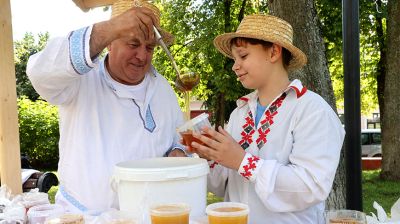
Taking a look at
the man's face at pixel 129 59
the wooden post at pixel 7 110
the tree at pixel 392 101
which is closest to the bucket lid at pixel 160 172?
the man's face at pixel 129 59

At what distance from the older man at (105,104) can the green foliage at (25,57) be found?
24.1m

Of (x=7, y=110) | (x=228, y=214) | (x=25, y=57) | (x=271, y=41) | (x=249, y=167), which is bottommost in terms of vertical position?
(x=228, y=214)

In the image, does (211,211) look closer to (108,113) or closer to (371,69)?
(108,113)

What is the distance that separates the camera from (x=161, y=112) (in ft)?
7.70

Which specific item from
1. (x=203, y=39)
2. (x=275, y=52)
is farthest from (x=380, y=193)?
(x=275, y=52)

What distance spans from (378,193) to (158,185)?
7113 millimetres

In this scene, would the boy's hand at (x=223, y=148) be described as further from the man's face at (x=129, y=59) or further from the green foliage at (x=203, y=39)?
the green foliage at (x=203, y=39)

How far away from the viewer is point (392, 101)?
849 cm

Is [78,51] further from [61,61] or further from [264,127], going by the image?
[264,127]

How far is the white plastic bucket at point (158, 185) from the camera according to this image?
1559 millimetres

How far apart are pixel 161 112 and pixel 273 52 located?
741 mm

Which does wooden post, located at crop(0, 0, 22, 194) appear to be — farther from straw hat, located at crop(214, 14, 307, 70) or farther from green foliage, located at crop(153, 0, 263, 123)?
green foliage, located at crop(153, 0, 263, 123)

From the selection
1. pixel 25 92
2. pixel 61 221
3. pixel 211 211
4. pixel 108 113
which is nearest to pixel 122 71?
pixel 108 113

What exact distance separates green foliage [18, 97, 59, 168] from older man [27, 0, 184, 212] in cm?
1131
